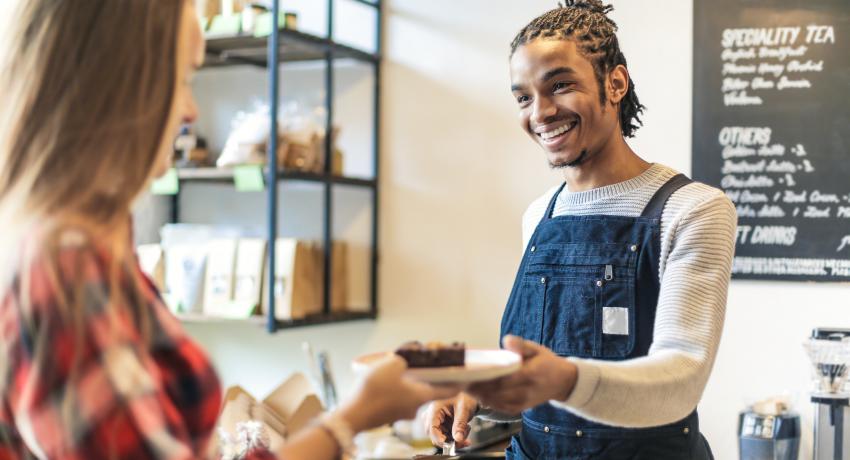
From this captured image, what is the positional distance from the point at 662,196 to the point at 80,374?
44.4 inches

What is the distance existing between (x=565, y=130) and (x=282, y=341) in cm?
203

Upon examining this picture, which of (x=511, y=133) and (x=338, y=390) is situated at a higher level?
(x=511, y=133)

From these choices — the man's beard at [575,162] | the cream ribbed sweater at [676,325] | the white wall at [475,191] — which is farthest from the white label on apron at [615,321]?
the white wall at [475,191]

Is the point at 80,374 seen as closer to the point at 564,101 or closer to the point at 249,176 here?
the point at 564,101

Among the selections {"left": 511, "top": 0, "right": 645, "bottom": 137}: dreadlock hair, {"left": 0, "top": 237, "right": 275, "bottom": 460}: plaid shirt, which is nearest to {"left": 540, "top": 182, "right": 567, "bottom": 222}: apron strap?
{"left": 511, "top": 0, "right": 645, "bottom": 137}: dreadlock hair

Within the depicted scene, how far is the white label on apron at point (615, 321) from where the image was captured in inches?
65.6

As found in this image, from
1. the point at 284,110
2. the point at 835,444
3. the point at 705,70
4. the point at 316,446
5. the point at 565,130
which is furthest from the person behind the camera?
the point at 284,110

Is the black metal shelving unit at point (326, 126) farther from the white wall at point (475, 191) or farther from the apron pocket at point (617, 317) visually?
the apron pocket at point (617, 317)

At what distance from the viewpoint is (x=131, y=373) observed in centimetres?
85

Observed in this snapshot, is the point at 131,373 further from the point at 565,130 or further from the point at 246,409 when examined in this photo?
the point at 246,409

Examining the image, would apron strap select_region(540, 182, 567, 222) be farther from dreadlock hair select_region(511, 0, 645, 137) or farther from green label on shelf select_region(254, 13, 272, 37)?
green label on shelf select_region(254, 13, 272, 37)

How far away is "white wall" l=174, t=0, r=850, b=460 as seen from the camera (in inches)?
111

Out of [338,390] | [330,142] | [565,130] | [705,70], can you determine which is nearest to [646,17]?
[705,70]

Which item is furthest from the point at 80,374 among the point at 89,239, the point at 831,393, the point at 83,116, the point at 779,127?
the point at 779,127
